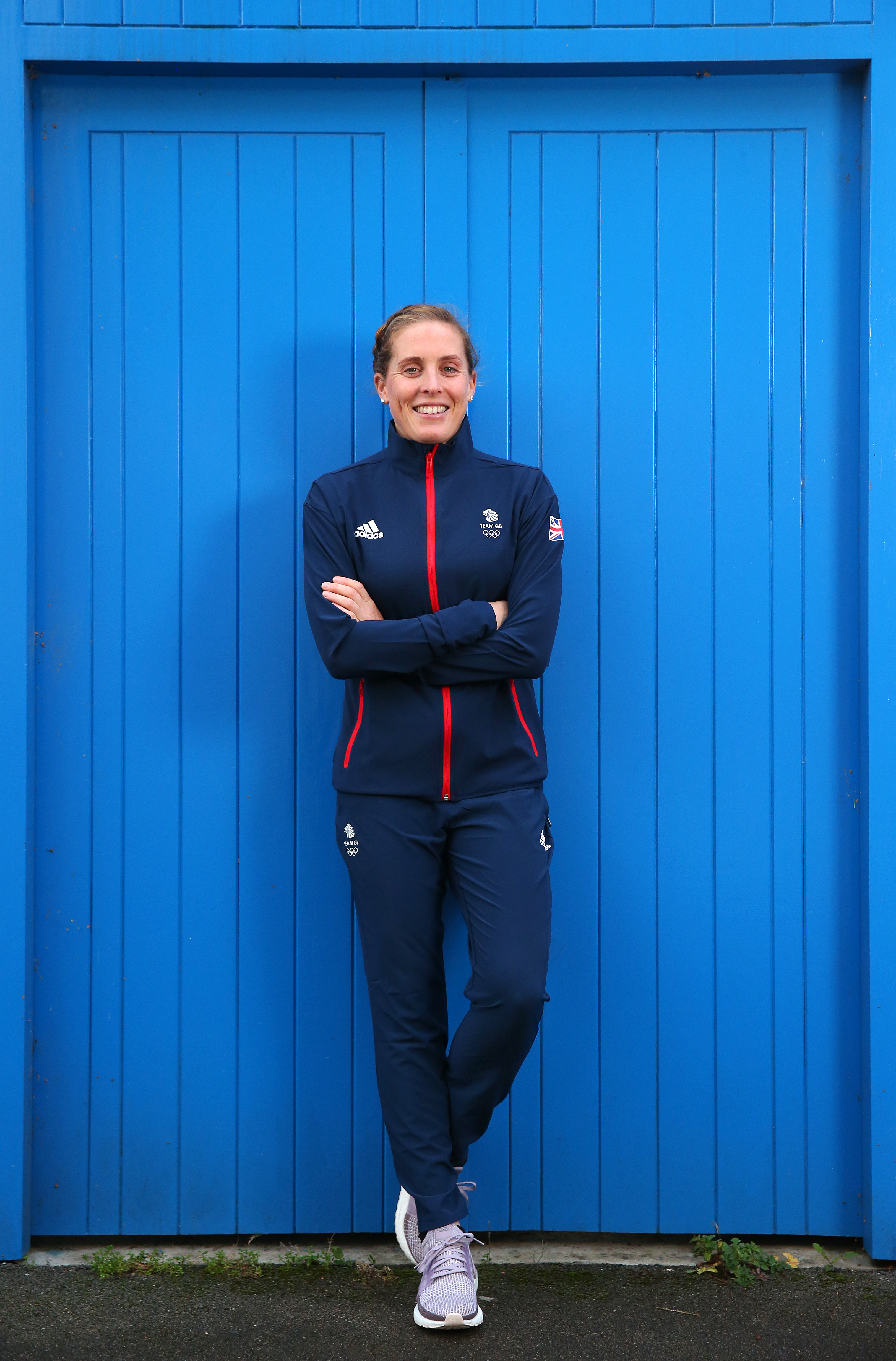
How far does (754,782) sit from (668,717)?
0.28 meters

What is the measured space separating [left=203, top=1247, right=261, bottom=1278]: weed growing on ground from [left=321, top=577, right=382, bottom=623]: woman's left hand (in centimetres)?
159

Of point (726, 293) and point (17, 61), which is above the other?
point (17, 61)

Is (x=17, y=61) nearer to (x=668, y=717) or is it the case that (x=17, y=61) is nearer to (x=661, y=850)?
(x=668, y=717)

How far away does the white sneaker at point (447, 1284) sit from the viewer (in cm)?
207

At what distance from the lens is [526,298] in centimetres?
249

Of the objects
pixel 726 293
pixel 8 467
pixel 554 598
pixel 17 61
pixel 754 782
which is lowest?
pixel 754 782

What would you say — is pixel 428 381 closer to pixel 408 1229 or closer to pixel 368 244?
pixel 368 244

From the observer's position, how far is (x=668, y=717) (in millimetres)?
2504

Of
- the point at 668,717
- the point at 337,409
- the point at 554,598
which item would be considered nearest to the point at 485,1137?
the point at 668,717

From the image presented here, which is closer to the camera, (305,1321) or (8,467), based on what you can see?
(305,1321)

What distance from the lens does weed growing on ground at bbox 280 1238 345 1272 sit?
7.68ft

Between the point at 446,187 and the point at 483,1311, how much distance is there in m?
2.70

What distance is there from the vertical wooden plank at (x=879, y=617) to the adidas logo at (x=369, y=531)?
1250 millimetres

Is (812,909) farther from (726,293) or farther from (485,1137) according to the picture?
(726,293)
